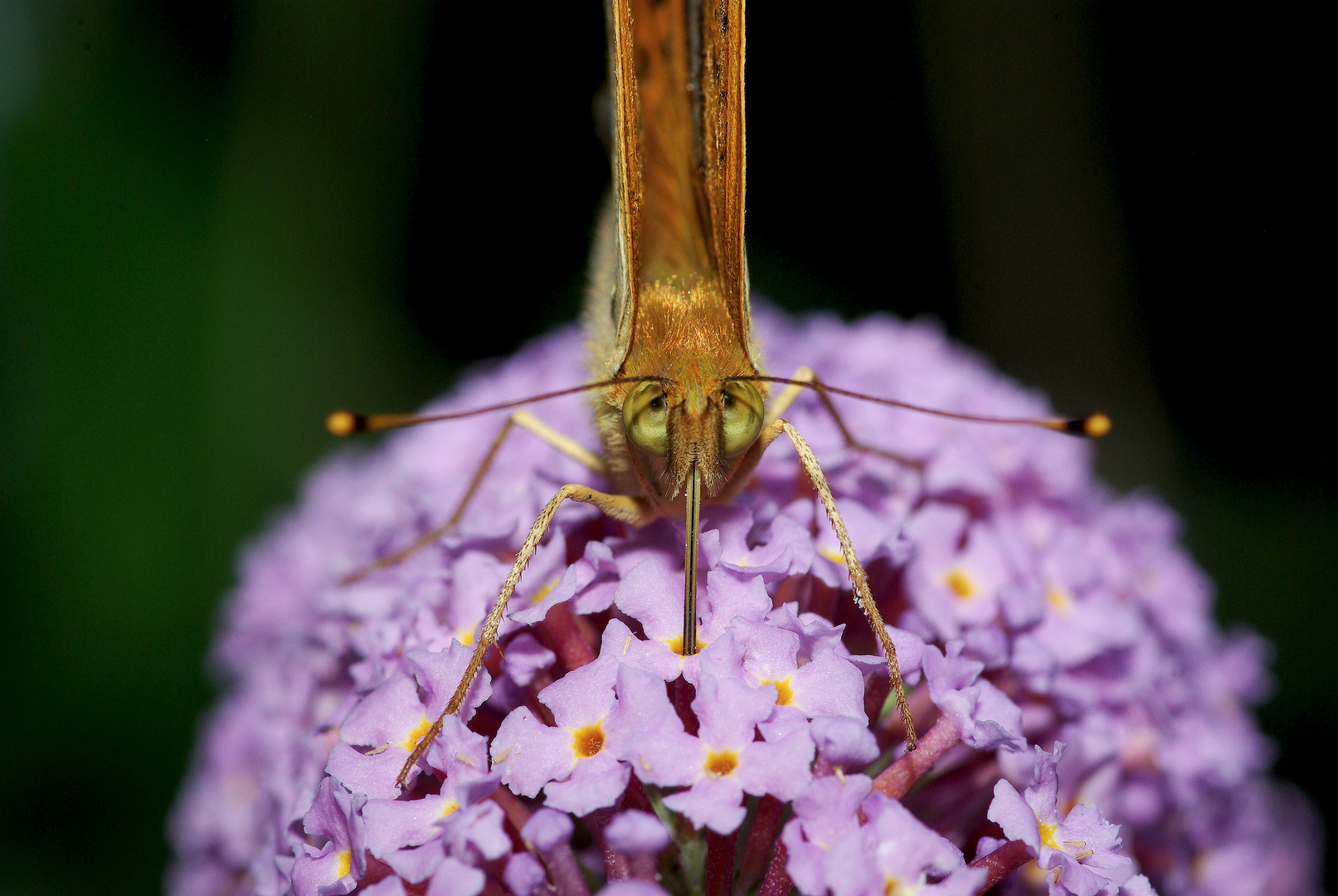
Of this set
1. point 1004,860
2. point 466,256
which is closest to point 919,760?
point 1004,860

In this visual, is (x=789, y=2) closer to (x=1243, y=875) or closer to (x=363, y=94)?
(x=363, y=94)

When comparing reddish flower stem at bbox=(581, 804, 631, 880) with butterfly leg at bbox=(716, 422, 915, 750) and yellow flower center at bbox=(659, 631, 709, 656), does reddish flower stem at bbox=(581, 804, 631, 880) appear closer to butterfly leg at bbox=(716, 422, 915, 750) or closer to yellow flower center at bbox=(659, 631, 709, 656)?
yellow flower center at bbox=(659, 631, 709, 656)

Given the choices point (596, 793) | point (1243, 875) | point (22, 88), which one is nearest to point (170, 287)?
point (22, 88)

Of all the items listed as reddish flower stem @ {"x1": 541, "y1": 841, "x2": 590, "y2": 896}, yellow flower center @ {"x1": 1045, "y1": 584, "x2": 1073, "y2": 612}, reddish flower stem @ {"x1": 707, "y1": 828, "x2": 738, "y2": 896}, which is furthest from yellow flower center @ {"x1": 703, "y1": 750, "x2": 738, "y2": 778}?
yellow flower center @ {"x1": 1045, "y1": 584, "x2": 1073, "y2": 612}

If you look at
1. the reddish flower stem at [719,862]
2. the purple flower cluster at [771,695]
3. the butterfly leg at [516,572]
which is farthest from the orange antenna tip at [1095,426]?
the reddish flower stem at [719,862]

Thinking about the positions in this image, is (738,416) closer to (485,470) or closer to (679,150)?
(679,150)

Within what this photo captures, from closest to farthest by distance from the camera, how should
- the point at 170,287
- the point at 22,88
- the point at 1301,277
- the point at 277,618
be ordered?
1. the point at 277,618
2. the point at 1301,277
3. the point at 22,88
4. the point at 170,287

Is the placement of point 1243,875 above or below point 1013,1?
below
